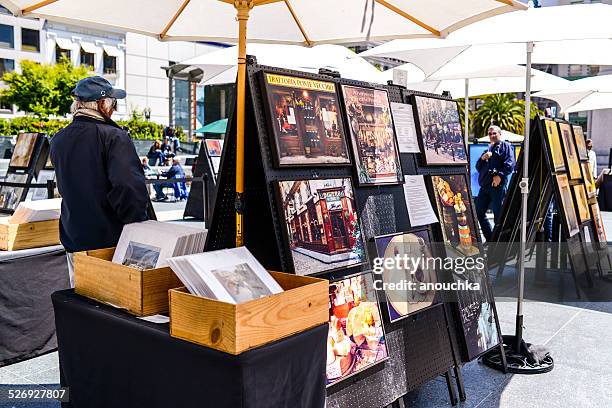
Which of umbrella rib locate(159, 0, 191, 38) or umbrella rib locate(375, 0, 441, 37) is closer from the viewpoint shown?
umbrella rib locate(375, 0, 441, 37)

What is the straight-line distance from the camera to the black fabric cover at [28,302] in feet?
12.2

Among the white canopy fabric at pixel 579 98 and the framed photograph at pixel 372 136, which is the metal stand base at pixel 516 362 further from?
the white canopy fabric at pixel 579 98

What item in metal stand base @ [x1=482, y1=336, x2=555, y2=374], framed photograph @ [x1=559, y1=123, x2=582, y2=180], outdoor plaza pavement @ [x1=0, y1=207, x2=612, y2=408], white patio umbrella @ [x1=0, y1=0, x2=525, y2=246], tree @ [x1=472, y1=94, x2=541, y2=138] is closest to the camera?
white patio umbrella @ [x1=0, y1=0, x2=525, y2=246]

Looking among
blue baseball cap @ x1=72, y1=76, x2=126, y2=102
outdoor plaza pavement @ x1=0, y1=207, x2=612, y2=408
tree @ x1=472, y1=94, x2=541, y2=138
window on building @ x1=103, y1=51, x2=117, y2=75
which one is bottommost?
outdoor plaza pavement @ x1=0, y1=207, x2=612, y2=408

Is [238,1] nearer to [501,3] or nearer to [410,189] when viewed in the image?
[501,3]

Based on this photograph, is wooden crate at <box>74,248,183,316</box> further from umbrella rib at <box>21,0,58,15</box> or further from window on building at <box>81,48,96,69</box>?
window on building at <box>81,48,96,69</box>

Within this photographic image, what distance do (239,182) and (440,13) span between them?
1.37 metres

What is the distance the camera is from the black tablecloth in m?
1.87

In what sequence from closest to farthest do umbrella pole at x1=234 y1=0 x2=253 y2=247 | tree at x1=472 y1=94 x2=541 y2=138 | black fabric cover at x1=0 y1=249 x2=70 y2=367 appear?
1. umbrella pole at x1=234 y1=0 x2=253 y2=247
2. black fabric cover at x1=0 y1=249 x2=70 y2=367
3. tree at x1=472 y1=94 x2=541 y2=138

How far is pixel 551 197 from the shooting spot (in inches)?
231

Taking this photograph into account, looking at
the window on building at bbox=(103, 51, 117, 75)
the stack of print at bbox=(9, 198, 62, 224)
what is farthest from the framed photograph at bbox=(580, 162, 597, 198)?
the window on building at bbox=(103, 51, 117, 75)

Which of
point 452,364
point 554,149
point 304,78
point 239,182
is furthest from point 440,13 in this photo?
point 554,149

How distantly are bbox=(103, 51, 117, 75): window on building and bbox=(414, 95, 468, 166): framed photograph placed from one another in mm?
43136

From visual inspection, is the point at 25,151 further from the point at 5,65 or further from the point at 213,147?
the point at 5,65
